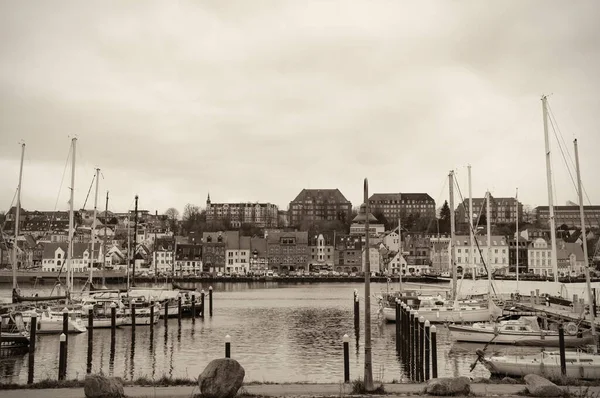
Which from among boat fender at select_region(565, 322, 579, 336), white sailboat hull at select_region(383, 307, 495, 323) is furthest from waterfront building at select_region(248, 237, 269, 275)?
boat fender at select_region(565, 322, 579, 336)

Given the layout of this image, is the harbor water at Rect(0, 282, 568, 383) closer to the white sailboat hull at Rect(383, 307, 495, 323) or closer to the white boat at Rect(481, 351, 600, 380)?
the white sailboat hull at Rect(383, 307, 495, 323)

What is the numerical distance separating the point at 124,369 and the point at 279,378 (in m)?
9.91

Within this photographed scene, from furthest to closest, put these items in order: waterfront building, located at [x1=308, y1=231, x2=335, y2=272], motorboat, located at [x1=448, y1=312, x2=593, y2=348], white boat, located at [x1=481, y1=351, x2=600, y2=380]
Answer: waterfront building, located at [x1=308, y1=231, x2=335, y2=272] → motorboat, located at [x1=448, y1=312, x2=593, y2=348] → white boat, located at [x1=481, y1=351, x2=600, y2=380]

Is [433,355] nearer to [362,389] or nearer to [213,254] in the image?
[362,389]

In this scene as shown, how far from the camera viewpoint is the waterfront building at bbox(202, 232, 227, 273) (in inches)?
6813

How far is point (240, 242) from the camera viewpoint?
178m

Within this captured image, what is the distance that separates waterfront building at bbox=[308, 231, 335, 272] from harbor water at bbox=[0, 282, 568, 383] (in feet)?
357

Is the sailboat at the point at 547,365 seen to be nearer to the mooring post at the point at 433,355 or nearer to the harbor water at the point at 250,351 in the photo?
the mooring post at the point at 433,355

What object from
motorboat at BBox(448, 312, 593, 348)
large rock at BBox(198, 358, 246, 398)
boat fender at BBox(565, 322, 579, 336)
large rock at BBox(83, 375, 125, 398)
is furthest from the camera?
boat fender at BBox(565, 322, 579, 336)

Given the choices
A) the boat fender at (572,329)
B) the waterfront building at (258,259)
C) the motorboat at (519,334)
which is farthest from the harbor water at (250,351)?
the waterfront building at (258,259)

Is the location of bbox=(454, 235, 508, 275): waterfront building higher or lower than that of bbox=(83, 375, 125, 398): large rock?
higher

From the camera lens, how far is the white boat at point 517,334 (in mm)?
40500

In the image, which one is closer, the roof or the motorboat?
the motorboat

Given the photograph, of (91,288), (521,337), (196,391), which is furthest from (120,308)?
(196,391)
